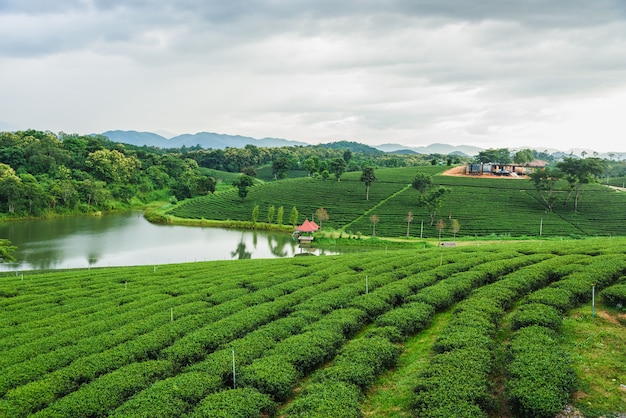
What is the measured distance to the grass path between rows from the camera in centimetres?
1082

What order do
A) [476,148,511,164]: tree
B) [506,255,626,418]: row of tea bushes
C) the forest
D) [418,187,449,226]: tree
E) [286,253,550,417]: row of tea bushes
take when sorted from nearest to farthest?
1. [506,255,626,418]: row of tea bushes
2. [286,253,550,417]: row of tea bushes
3. [418,187,449,226]: tree
4. the forest
5. [476,148,511,164]: tree

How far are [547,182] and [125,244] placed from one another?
65427mm

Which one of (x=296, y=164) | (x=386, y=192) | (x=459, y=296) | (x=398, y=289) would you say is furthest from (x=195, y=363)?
(x=296, y=164)

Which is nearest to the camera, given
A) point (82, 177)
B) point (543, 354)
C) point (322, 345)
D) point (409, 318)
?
point (543, 354)

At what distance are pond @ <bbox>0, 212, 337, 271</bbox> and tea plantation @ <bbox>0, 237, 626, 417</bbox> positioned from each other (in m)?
20.0

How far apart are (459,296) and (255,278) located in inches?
431

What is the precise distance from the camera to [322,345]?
1347cm

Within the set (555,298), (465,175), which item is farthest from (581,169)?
(555,298)

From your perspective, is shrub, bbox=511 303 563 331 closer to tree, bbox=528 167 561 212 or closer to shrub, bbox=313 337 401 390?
shrub, bbox=313 337 401 390

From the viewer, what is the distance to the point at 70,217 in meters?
73.1

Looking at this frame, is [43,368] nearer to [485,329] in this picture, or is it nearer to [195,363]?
[195,363]

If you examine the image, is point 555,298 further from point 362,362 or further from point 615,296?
point 362,362

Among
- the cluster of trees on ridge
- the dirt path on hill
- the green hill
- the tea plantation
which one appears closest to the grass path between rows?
the tea plantation

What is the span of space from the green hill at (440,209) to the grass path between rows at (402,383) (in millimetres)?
42771
